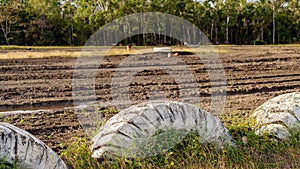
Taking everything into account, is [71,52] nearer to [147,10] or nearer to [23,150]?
[147,10]

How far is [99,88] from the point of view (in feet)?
38.8

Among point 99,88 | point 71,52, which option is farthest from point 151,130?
point 71,52

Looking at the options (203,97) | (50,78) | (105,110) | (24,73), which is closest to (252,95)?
(203,97)

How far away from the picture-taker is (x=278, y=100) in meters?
6.16

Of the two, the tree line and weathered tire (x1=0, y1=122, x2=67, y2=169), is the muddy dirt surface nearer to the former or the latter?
weathered tire (x1=0, y1=122, x2=67, y2=169)

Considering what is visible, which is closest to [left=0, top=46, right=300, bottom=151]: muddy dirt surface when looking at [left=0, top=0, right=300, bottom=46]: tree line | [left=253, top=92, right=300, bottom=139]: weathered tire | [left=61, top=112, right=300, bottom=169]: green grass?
[left=61, top=112, right=300, bottom=169]: green grass

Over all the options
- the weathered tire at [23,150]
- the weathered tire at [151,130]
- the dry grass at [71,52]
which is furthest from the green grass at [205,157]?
the dry grass at [71,52]

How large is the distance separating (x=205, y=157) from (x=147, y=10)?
37107 millimetres

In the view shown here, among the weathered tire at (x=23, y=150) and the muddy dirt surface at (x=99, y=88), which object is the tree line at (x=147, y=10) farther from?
the weathered tire at (x=23, y=150)

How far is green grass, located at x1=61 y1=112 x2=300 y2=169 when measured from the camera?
4.58 m

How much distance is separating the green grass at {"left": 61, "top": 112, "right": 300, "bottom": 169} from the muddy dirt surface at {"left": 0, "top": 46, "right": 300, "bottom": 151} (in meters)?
0.70

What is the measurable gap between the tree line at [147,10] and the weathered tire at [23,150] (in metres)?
32.5

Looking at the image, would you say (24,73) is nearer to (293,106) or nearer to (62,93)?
(62,93)

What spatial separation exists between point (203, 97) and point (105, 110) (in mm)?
3061
